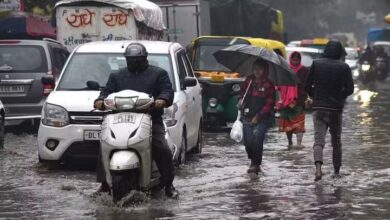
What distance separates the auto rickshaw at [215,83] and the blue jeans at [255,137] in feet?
18.0

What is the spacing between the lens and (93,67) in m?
11.8

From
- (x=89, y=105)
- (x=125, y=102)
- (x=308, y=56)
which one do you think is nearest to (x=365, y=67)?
(x=308, y=56)

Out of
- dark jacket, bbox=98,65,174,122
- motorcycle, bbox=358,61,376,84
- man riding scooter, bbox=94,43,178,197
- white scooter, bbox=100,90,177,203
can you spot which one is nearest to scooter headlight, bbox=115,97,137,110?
white scooter, bbox=100,90,177,203

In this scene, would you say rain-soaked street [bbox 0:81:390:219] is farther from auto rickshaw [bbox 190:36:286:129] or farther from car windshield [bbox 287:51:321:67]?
car windshield [bbox 287:51:321:67]

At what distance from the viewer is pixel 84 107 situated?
426 inches

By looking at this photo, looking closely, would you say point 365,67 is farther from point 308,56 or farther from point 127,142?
point 127,142

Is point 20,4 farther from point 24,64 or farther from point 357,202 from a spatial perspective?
point 357,202

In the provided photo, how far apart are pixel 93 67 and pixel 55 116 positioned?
1.12m

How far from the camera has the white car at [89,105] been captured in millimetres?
10836

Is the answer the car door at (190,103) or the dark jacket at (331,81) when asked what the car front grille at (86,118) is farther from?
the dark jacket at (331,81)

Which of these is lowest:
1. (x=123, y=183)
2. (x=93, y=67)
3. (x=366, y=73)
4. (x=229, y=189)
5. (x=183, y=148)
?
(x=366, y=73)

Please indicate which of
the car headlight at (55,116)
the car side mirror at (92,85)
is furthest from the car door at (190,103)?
the car headlight at (55,116)

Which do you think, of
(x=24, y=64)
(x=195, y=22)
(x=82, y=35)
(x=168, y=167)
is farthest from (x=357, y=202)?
(x=195, y=22)

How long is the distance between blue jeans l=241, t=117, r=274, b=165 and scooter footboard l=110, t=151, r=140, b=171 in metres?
3.19
